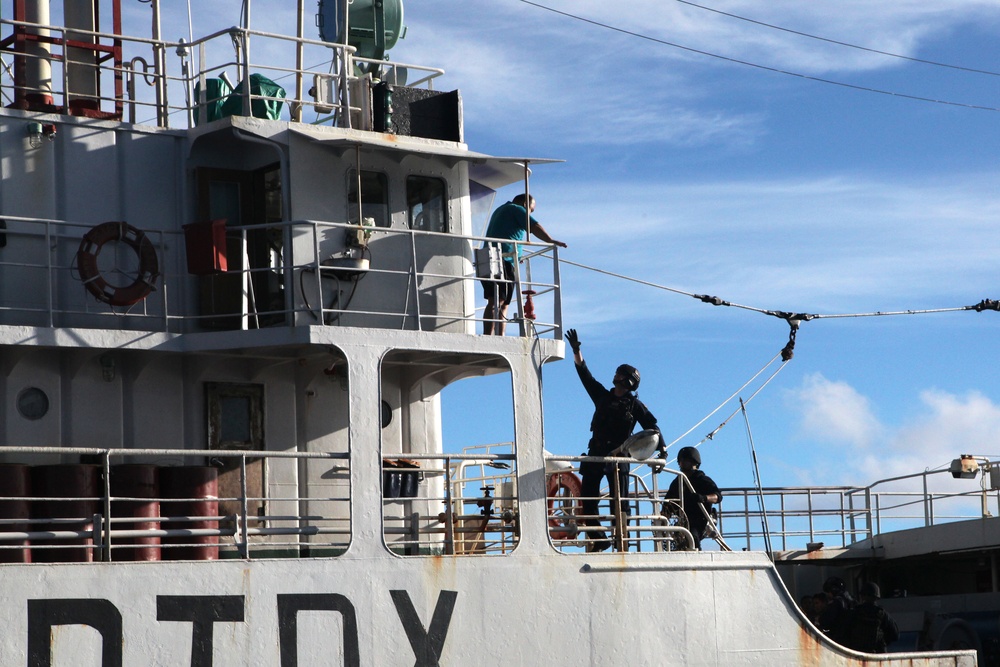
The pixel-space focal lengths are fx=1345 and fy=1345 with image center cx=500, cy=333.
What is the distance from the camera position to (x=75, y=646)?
1227cm

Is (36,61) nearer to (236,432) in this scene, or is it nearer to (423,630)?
(236,432)

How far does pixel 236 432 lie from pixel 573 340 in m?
4.25

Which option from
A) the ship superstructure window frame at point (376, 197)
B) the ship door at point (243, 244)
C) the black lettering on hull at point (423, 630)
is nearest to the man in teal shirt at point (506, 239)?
the ship superstructure window frame at point (376, 197)

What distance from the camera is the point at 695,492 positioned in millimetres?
16906

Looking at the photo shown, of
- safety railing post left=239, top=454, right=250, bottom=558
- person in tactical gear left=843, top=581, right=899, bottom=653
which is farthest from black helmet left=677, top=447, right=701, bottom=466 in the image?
safety railing post left=239, top=454, right=250, bottom=558

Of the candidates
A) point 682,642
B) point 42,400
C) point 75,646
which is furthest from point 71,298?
point 682,642

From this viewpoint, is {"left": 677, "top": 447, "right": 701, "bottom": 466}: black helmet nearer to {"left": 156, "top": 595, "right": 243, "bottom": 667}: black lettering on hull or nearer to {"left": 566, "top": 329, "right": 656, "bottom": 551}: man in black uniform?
{"left": 566, "top": 329, "right": 656, "bottom": 551}: man in black uniform

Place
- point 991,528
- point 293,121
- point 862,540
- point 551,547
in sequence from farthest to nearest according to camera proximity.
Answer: point 862,540, point 991,528, point 293,121, point 551,547

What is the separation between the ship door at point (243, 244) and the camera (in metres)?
15.5

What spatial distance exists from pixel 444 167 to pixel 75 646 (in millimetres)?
7494

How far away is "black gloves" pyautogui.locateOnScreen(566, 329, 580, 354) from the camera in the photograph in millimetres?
16578

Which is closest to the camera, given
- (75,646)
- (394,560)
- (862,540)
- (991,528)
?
(75,646)

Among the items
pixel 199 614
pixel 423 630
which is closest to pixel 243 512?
pixel 199 614

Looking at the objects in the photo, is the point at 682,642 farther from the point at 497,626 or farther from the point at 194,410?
the point at 194,410
